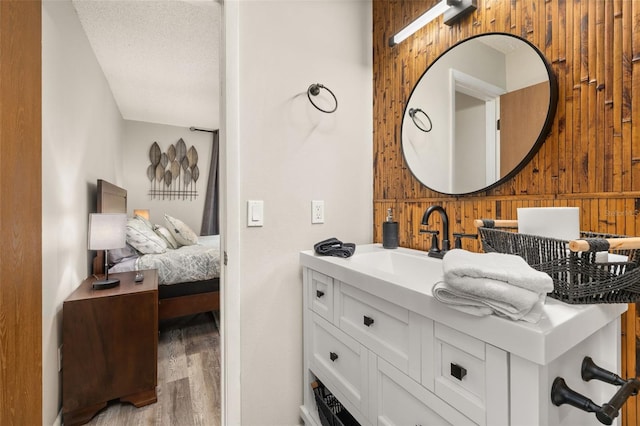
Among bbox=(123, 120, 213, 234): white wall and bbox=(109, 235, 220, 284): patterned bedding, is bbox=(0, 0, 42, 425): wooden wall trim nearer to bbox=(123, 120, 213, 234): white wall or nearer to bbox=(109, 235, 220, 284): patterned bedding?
bbox=(109, 235, 220, 284): patterned bedding

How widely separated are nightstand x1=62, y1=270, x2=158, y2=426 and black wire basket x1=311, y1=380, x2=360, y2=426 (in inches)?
46.9

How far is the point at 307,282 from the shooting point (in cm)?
141

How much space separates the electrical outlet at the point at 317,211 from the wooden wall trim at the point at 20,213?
1.15 metres

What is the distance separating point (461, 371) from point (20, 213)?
61.4 inches

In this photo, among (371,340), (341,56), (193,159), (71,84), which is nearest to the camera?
(371,340)

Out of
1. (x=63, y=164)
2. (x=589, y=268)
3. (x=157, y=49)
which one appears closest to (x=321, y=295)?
(x=589, y=268)

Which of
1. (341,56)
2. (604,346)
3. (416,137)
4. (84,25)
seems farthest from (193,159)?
(604,346)

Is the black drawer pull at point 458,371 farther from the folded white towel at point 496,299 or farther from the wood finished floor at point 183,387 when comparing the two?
the wood finished floor at point 183,387

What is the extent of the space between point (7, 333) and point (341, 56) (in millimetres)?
1865

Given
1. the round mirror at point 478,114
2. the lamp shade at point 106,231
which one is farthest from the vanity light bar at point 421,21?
the lamp shade at point 106,231

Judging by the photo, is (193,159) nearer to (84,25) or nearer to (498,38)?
(84,25)

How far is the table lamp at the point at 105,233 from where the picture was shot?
1.91 metres

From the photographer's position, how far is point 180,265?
8.90 feet

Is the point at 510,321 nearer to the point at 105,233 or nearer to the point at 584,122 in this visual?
the point at 584,122
